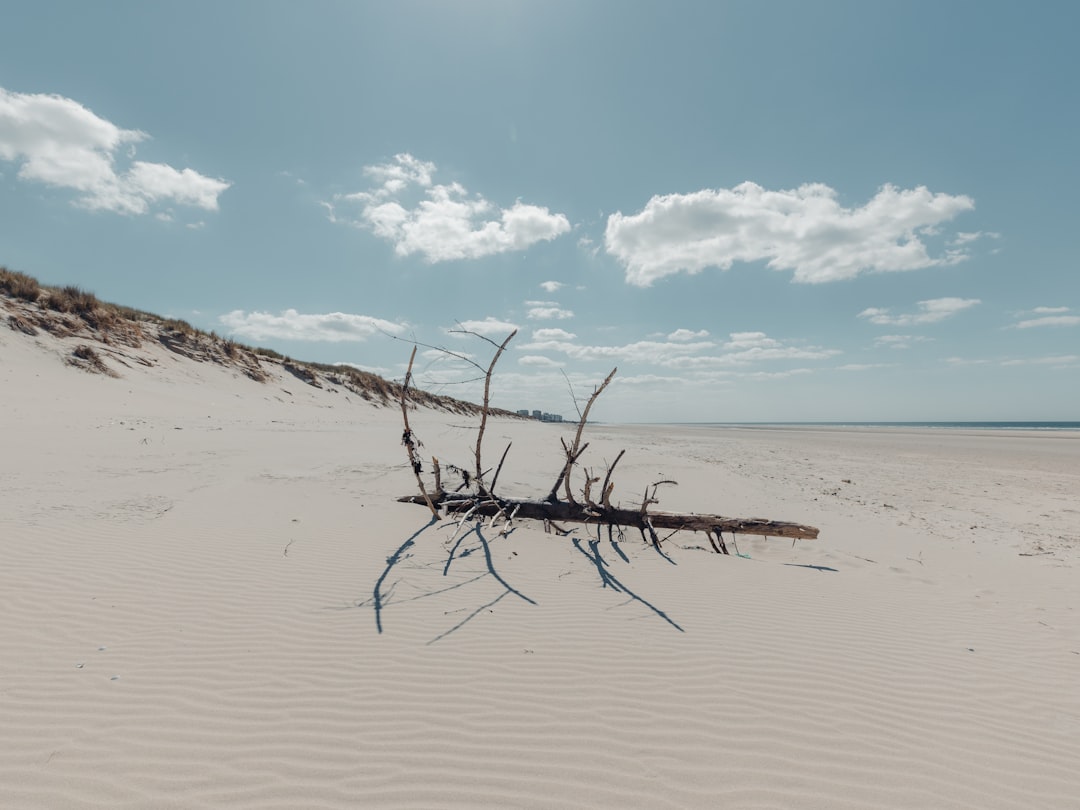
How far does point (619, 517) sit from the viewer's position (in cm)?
750

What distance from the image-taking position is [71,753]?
8.11ft

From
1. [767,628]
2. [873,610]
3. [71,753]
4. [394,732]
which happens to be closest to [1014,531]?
[873,610]

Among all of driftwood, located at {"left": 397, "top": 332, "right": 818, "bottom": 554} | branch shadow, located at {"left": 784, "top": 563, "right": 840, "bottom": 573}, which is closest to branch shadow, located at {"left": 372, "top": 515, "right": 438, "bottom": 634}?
driftwood, located at {"left": 397, "top": 332, "right": 818, "bottom": 554}

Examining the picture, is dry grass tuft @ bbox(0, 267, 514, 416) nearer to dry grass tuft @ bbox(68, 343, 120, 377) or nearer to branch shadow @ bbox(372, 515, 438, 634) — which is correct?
dry grass tuft @ bbox(68, 343, 120, 377)

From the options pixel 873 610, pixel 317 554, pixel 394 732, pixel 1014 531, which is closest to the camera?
pixel 394 732

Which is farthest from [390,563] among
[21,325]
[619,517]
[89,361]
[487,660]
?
[21,325]

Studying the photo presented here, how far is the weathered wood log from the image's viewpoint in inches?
281

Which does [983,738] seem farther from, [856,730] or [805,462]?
[805,462]

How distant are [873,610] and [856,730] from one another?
2526 millimetres

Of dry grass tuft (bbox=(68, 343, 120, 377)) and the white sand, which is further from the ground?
dry grass tuft (bbox=(68, 343, 120, 377))

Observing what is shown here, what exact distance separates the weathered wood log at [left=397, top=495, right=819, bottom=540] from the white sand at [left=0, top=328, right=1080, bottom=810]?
383 millimetres

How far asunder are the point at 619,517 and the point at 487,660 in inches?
167

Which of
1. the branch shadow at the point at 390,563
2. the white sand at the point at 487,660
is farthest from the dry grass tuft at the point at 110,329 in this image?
the white sand at the point at 487,660

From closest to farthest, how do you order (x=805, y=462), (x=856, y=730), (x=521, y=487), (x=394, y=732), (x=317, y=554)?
1. (x=394, y=732)
2. (x=856, y=730)
3. (x=317, y=554)
4. (x=521, y=487)
5. (x=805, y=462)
